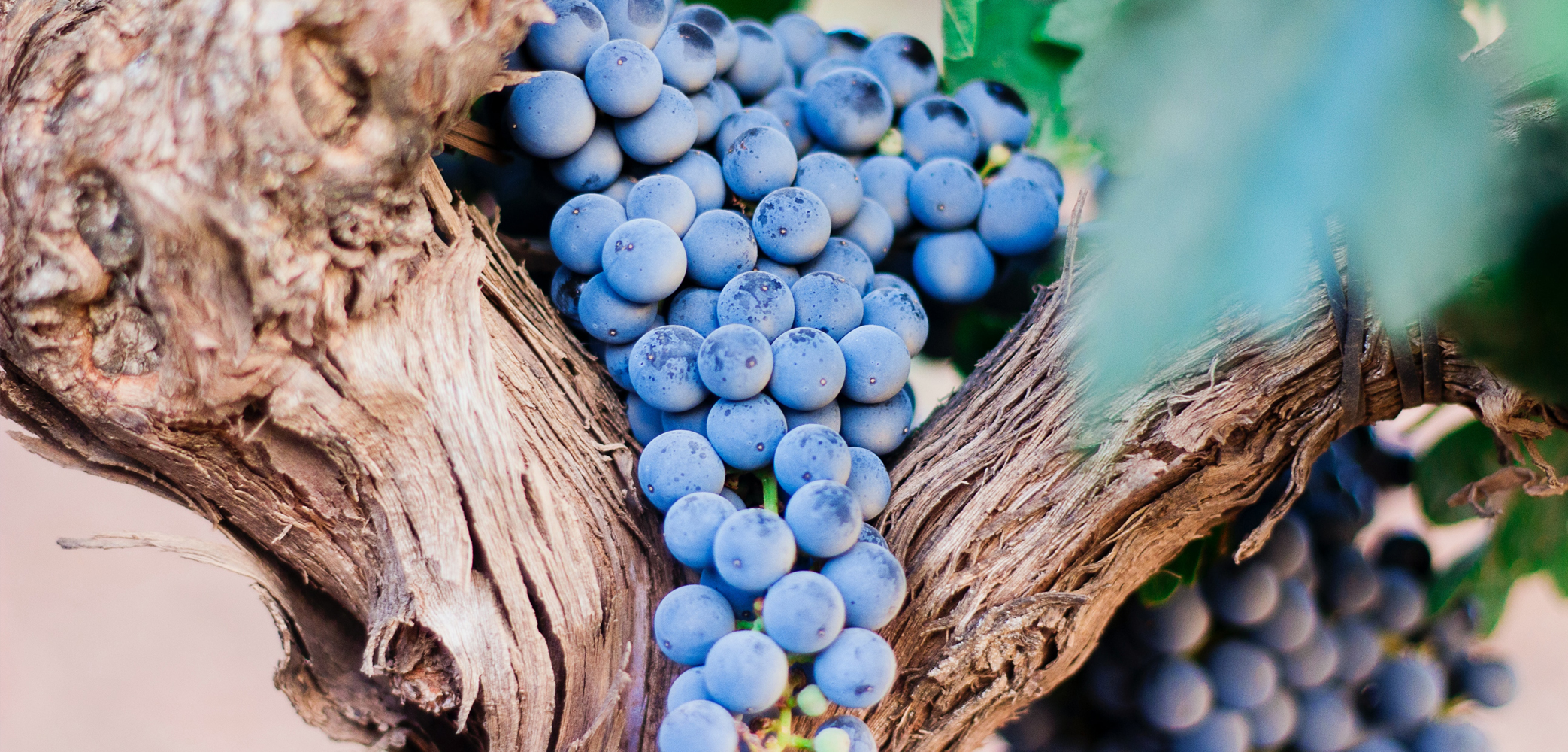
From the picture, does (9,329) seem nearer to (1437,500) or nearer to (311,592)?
(311,592)

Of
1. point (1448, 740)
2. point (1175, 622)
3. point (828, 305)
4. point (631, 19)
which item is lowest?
point (1448, 740)

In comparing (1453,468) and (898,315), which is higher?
(898,315)

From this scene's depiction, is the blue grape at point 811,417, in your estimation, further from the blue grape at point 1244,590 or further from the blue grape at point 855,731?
the blue grape at point 1244,590

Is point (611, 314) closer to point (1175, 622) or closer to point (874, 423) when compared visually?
point (874, 423)

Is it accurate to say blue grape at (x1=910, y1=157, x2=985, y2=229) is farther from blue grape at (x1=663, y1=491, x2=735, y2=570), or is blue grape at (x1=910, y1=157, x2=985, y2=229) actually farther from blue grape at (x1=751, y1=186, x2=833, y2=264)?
blue grape at (x1=663, y1=491, x2=735, y2=570)

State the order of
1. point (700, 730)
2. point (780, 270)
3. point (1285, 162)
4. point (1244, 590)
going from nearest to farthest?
1. point (1285, 162)
2. point (700, 730)
3. point (780, 270)
4. point (1244, 590)

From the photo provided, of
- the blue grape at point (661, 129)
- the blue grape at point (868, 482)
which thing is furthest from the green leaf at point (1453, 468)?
the blue grape at point (661, 129)

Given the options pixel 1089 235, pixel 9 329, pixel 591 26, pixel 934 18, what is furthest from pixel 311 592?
pixel 934 18

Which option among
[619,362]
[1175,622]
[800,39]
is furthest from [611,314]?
[1175,622]
